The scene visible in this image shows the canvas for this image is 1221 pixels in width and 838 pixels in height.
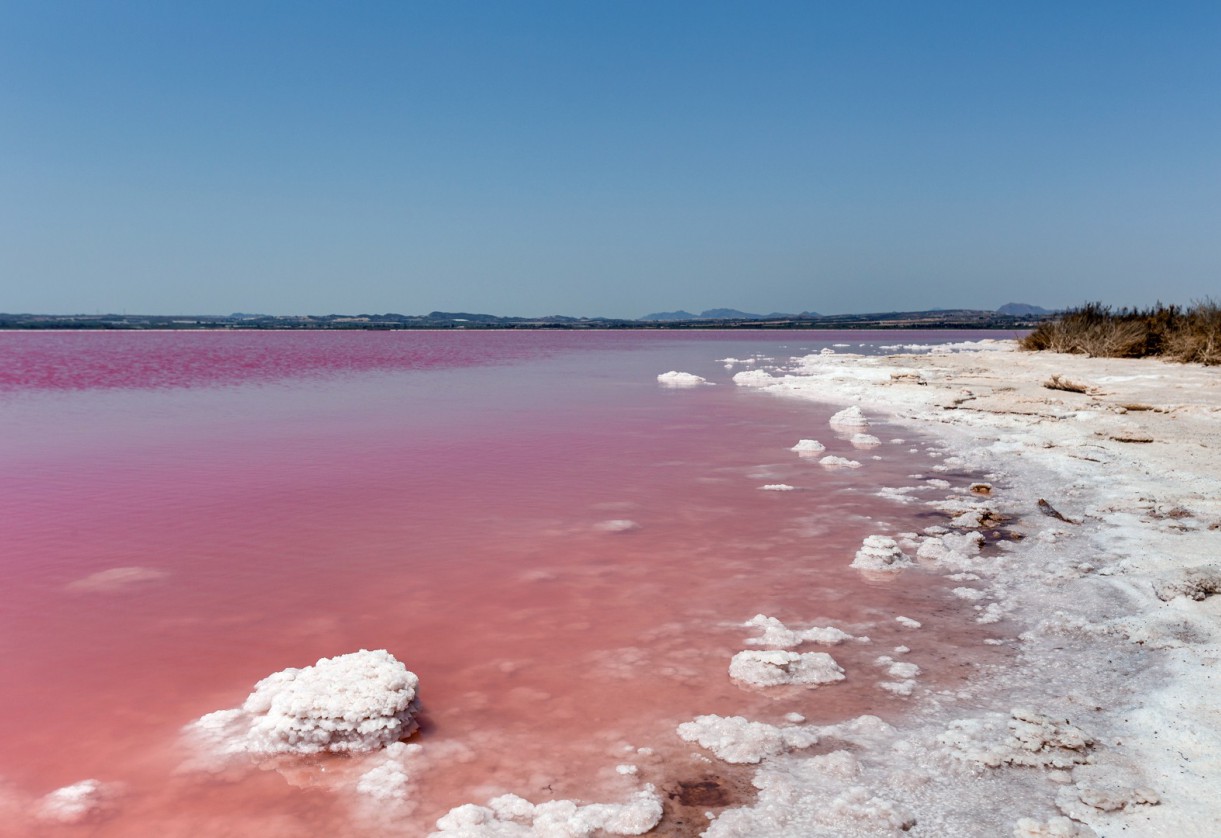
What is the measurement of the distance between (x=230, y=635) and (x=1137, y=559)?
5099mm

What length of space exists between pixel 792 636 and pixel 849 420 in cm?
799

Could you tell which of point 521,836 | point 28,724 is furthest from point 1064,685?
point 28,724

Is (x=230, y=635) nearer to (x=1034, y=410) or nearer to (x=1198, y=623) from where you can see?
(x=1198, y=623)

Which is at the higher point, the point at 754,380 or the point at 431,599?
the point at 754,380

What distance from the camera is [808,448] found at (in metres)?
9.01

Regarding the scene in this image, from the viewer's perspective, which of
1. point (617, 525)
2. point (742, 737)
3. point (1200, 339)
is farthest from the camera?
point (1200, 339)

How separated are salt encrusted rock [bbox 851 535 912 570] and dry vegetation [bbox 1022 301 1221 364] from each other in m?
15.2

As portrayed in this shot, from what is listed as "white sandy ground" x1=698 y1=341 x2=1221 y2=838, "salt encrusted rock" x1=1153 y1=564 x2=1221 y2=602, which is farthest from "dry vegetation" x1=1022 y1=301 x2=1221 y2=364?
"salt encrusted rock" x1=1153 y1=564 x2=1221 y2=602

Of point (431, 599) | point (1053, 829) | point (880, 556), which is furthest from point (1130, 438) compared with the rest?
point (431, 599)

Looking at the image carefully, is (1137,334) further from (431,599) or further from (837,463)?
(431,599)

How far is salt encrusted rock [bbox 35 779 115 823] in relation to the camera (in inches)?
98.5

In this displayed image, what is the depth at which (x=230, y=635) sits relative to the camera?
390cm

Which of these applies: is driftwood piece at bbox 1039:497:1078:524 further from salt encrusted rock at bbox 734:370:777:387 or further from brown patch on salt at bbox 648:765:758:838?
salt encrusted rock at bbox 734:370:777:387

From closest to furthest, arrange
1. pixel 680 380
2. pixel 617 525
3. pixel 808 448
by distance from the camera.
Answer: pixel 617 525 < pixel 808 448 < pixel 680 380
